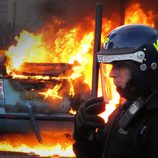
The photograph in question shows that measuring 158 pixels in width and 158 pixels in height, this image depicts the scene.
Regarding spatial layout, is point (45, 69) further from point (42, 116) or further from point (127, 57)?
point (127, 57)

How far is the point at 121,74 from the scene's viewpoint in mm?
2143

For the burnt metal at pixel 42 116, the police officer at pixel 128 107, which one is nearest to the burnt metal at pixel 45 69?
the burnt metal at pixel 42 116

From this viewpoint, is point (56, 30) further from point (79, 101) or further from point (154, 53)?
point (154, 53)

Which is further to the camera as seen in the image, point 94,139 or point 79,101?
point 79,101

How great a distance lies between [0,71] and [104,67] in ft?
9.85

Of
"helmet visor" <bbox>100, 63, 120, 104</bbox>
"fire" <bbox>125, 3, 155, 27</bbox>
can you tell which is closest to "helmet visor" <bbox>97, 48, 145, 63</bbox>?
"helmet visor" <bbox>100, 63, 120, 104</bbox>

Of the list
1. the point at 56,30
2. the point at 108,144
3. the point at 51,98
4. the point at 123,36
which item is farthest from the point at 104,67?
the point at 56,30

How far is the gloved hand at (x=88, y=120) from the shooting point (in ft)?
7.30

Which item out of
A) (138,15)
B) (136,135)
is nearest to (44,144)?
(138,15)

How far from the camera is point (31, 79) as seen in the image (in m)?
5.25

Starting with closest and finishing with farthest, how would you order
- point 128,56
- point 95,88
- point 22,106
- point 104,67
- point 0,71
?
point 128,56
point 104,67
point 95,88
point 22,106
point 0,71

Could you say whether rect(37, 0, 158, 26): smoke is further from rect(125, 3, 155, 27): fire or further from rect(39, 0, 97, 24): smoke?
rect(125, 3, 155, 27): fire

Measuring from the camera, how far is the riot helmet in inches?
82.6

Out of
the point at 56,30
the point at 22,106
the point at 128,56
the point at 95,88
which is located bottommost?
the point at 22,106
